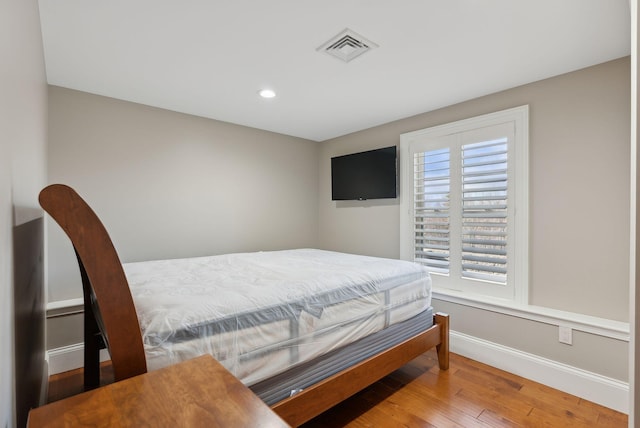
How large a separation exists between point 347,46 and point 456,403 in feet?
8.18

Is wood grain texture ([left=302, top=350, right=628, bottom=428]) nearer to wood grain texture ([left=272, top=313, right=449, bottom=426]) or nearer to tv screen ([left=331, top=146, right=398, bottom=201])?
wood grain texture ([left=272, top=313, right=449, bottom=426])

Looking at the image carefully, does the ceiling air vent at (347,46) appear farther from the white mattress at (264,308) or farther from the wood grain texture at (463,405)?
the wood grain texture at (463,405)

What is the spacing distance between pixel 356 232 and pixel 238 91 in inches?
87.1

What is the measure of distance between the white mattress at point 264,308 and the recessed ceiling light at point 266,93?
1.53m

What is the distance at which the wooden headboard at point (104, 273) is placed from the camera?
934mm

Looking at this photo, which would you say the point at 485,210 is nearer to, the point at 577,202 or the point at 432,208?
the point at 432,208

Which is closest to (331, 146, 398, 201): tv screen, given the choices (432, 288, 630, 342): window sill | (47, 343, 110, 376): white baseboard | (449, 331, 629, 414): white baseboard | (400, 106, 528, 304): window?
(400, 106, 528, 304): window

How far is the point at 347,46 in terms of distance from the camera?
202cm

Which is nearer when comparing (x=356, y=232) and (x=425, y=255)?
(x=425, y=255)

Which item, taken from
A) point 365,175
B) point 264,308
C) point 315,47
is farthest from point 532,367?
point 315,47

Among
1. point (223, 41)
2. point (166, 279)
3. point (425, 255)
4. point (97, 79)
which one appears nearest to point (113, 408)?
point (166, 279)

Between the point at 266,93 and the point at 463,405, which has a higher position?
the point at 266,93

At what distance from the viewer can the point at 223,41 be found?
77.2 inches

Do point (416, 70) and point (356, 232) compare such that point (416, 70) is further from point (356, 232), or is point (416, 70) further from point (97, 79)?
point (97, 79)
